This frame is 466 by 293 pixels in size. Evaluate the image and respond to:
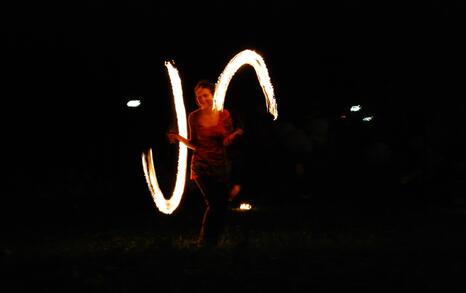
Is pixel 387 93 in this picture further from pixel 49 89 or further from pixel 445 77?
pixel 49 89

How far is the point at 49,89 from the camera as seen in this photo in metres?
21.9

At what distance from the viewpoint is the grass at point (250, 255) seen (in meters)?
7.60

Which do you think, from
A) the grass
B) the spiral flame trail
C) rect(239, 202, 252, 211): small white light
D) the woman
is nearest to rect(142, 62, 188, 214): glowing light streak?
the spiral flame trail

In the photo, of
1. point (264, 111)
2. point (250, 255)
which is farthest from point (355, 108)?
point (250, 255)

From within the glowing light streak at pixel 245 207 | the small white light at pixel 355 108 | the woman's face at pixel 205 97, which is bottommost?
the glowing light streak at pixel 245 207

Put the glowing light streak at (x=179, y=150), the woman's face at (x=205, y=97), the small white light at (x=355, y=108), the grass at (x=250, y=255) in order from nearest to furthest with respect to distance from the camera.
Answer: the grass at (x=250, y=255), the woman's face at (x=205, y=97), the glowing light streak at (x=179, y=150), the small white light at (x=355, y=108)

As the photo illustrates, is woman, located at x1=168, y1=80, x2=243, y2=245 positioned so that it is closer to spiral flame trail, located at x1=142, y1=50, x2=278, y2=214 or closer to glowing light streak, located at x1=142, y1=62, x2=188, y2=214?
spiral flame trail, located at x1=142, y1=50, x2=278, y2=214

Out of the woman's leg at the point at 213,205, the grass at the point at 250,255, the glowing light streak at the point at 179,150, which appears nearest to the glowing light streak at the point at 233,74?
the glowing light streak at the point at 179,150

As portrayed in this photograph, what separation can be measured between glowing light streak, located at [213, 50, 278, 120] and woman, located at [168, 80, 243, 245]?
9cm

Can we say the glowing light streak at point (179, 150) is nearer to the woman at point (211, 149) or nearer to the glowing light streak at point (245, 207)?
the woman at point (211, 149)

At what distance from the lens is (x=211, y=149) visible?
988cm

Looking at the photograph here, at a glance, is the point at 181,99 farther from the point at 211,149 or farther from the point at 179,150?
the point at 211,149

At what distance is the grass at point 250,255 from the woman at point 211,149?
0.52 meters

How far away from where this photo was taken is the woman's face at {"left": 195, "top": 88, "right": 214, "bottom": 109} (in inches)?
383
